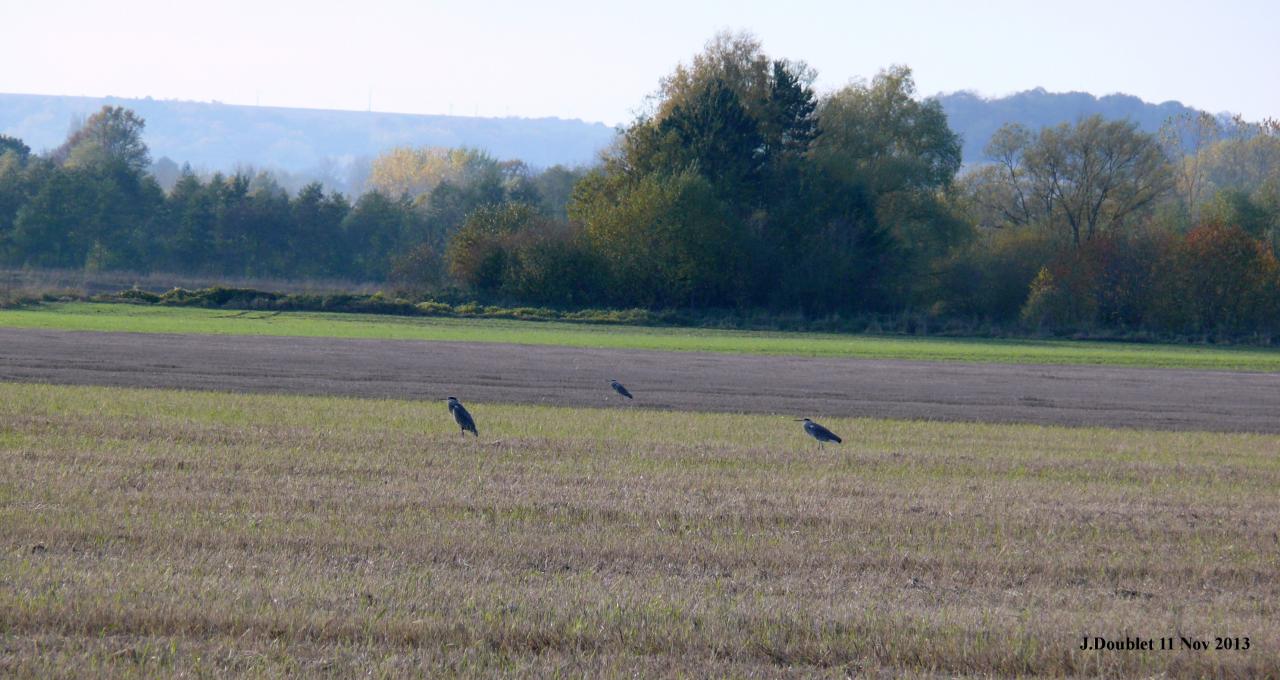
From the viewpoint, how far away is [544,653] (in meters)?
7.30

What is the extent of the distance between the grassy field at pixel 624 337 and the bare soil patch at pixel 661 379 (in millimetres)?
3729

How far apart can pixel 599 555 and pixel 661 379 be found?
21.9 meters

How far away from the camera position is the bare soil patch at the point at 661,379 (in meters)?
26.0

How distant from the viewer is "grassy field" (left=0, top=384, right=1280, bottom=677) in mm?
7383

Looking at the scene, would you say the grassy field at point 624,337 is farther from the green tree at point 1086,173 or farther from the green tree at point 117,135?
the green tree at point 117,135

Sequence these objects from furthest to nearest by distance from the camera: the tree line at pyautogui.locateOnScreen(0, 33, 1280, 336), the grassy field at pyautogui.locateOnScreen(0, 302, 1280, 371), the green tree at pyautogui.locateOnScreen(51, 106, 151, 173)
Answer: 1. the green tree at pyautogui.locateOnScreen(51, 106, 151, 173)
2. the tree line at pyautogui.locateOnScreen(0, 33, 1280, 336)
3. the grassy field at pyautogui.locateOnScreen(0, 302, 1280, 371)

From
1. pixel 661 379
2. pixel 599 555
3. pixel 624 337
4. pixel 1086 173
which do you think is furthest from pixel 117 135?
pixel 599 555

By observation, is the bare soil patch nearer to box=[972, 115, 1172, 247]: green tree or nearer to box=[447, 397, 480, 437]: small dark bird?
box=[447, 397, 480, 437]: small dark bird

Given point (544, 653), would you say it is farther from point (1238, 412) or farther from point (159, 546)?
point (1238, 412)

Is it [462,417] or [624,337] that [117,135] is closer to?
[624,337]

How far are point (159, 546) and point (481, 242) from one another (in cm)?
6261

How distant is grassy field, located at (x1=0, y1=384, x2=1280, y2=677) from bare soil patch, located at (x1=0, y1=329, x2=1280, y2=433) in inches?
322

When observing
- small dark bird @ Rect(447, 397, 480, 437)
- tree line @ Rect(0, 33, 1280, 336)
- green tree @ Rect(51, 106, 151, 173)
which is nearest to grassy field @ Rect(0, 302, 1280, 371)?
tree line @ Rect(0, 33, 1280, 336)

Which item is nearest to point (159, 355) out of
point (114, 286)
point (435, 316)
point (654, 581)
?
point (654, 581)
